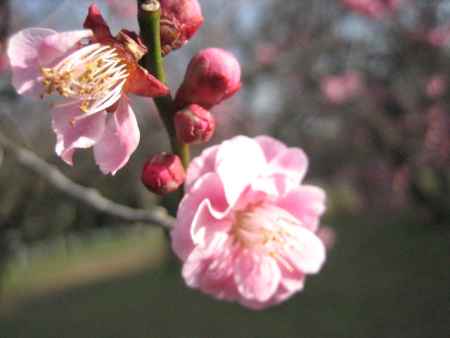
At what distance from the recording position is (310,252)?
1178 mm

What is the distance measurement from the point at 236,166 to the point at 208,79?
20cm

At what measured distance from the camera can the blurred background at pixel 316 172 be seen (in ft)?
15.6

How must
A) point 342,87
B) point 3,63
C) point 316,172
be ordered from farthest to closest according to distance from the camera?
point 316,172
point 342,87
point 3,63

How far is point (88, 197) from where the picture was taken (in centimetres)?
177

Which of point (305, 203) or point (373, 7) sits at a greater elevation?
point (305, 203)

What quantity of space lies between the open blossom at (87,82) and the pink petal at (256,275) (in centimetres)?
37

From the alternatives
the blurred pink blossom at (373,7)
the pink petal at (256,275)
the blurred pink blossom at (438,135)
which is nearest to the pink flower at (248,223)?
the pink petal at (256,275)

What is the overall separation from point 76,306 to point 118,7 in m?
4.55

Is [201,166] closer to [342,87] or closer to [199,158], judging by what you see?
[199,158]

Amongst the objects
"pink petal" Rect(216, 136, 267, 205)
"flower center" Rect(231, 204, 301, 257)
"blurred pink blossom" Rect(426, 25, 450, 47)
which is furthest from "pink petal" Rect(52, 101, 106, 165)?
"blurred pink blossom" Rect(426, 25, 450, 47)

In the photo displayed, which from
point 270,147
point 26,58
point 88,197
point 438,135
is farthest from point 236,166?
point 438,135

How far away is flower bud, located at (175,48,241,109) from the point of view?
90 cm

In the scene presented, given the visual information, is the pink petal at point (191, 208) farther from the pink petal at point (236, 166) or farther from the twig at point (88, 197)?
the twig at point (88, 197)

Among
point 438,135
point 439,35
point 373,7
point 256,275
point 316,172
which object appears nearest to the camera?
point 256,275
